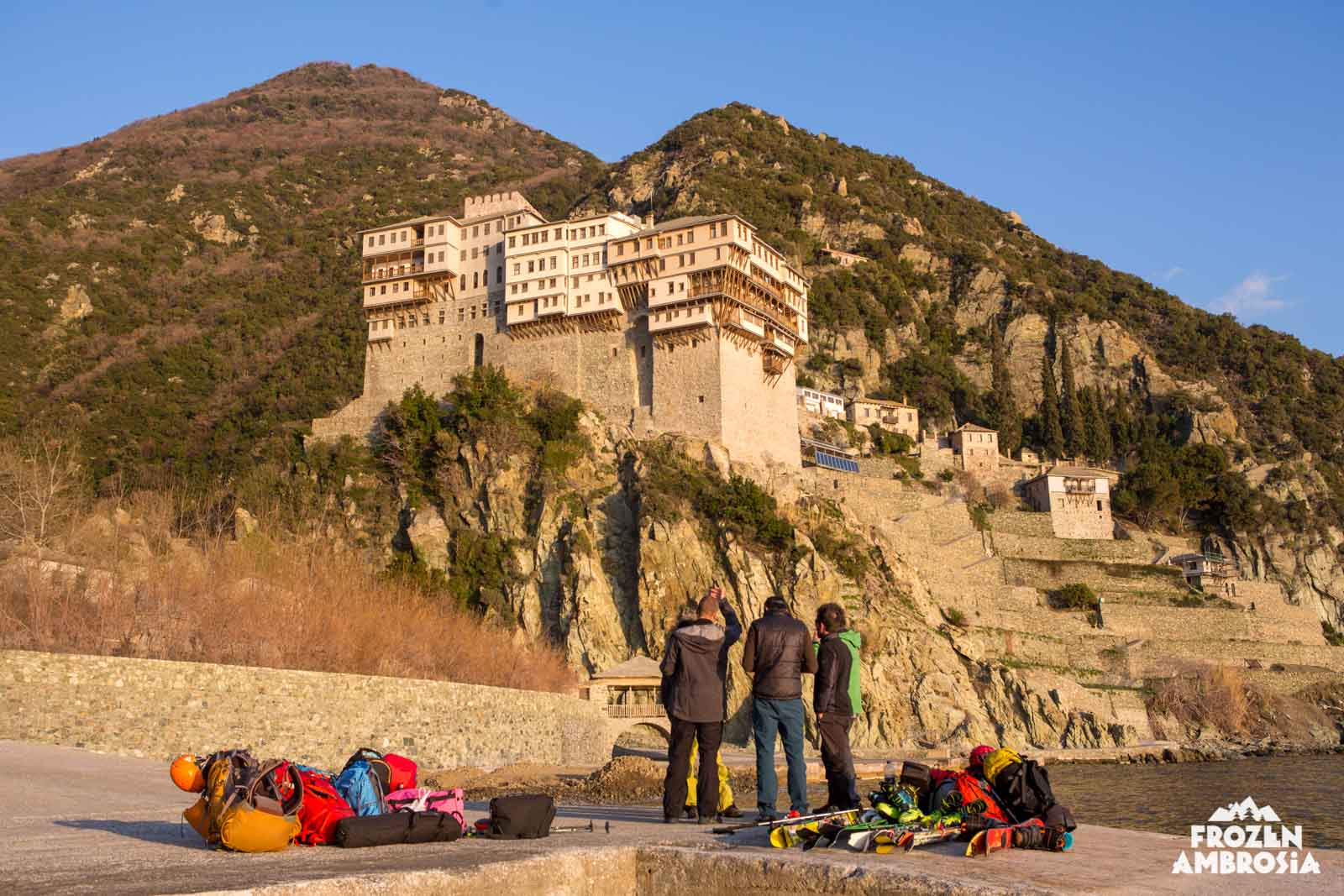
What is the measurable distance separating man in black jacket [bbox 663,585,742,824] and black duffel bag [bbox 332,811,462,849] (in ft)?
7.05

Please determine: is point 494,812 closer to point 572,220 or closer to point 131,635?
point 131,635

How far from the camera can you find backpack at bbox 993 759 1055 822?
7.19 m

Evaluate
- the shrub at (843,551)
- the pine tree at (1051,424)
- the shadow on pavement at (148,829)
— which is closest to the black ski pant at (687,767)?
the shadow on pavement at (148,829)

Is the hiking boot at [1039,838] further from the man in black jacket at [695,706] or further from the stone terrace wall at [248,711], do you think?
the stone terrace wall at [248,711]

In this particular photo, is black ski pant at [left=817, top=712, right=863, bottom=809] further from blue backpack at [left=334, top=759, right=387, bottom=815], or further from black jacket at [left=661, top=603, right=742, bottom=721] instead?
blue backpack at [left=334, top=759, right=387, bottom=815]

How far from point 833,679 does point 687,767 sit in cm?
136

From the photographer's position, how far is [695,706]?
29.8 ft

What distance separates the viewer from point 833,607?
9.12m

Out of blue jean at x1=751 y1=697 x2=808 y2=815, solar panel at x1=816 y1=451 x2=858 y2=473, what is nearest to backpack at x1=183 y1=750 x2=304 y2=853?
blue jean at x1=751 y1=697 x2=808 y2=815

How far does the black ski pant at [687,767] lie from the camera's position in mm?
9102

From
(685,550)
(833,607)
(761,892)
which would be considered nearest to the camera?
(761,892)

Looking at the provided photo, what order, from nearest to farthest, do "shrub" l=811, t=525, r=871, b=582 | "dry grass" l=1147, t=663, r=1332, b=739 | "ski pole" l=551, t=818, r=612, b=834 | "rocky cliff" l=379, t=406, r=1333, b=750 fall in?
"ski pole" l=551, t=818, r=612, b=834 → "rocky cliff" l=379, t=406, r=1333, b=750 → "shrub" l=811, t=525, r=871, b=582 → "dry grass" l=1147, t=663, r=1332, b=739

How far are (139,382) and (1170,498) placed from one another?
61918 millimetres

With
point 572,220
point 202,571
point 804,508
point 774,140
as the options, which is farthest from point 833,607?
point 774,140
